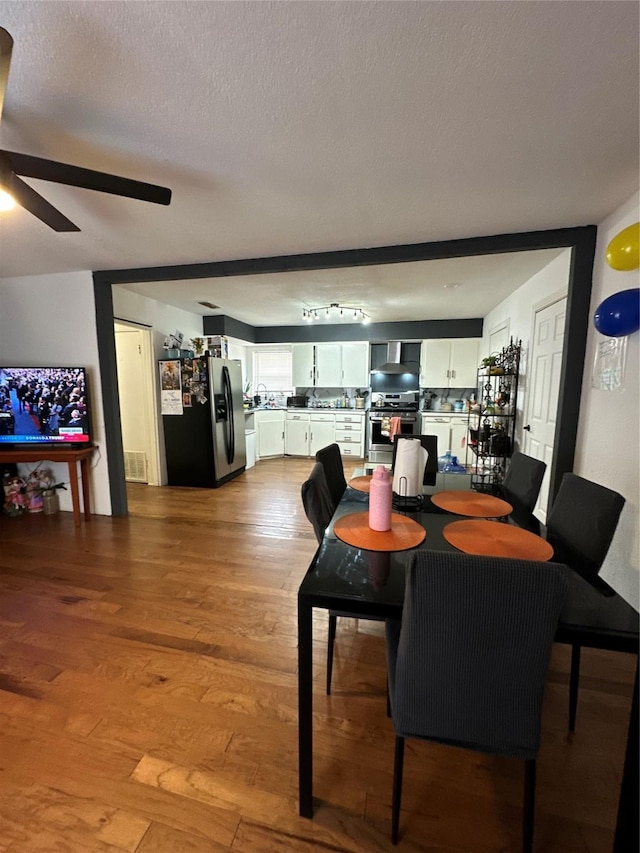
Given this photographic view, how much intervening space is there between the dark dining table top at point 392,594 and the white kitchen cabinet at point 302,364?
196 inches

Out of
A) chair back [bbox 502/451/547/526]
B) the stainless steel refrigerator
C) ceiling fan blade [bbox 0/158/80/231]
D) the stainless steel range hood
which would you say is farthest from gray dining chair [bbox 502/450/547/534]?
the stainless steel range hood

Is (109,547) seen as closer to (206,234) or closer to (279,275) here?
(206,234)

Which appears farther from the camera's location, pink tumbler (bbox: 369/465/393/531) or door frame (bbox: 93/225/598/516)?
door frame (bbox: 93/225/598/516)

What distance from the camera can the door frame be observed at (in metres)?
2.29

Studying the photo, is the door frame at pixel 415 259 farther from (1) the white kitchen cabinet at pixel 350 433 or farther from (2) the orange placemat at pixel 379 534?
(1) the white kitchen cabinet at pixel 350 433

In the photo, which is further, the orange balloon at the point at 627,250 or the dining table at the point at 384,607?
the orange balloon at the point at 627,250

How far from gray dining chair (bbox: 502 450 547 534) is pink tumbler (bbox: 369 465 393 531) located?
2.04 feet

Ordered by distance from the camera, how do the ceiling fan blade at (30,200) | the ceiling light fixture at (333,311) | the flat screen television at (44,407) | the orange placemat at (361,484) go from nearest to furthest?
the ceiling fan blade at (30,200)
the orange placemat at (361,484)
the flat screen television at (44,407)
the ceiling light fixture at (333,311)

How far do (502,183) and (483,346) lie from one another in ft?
12.4

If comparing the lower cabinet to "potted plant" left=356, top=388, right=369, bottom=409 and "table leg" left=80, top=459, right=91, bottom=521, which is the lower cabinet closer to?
"potted plant" left=356, top=388, right=369, bottom=409

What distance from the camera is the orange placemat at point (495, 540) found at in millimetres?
1216

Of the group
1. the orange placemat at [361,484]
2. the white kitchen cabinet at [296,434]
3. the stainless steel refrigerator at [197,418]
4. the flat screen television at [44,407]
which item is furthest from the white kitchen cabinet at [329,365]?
the orange placemat at [361,484]

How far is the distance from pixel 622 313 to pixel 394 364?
3.87 m

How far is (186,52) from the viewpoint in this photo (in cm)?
108
